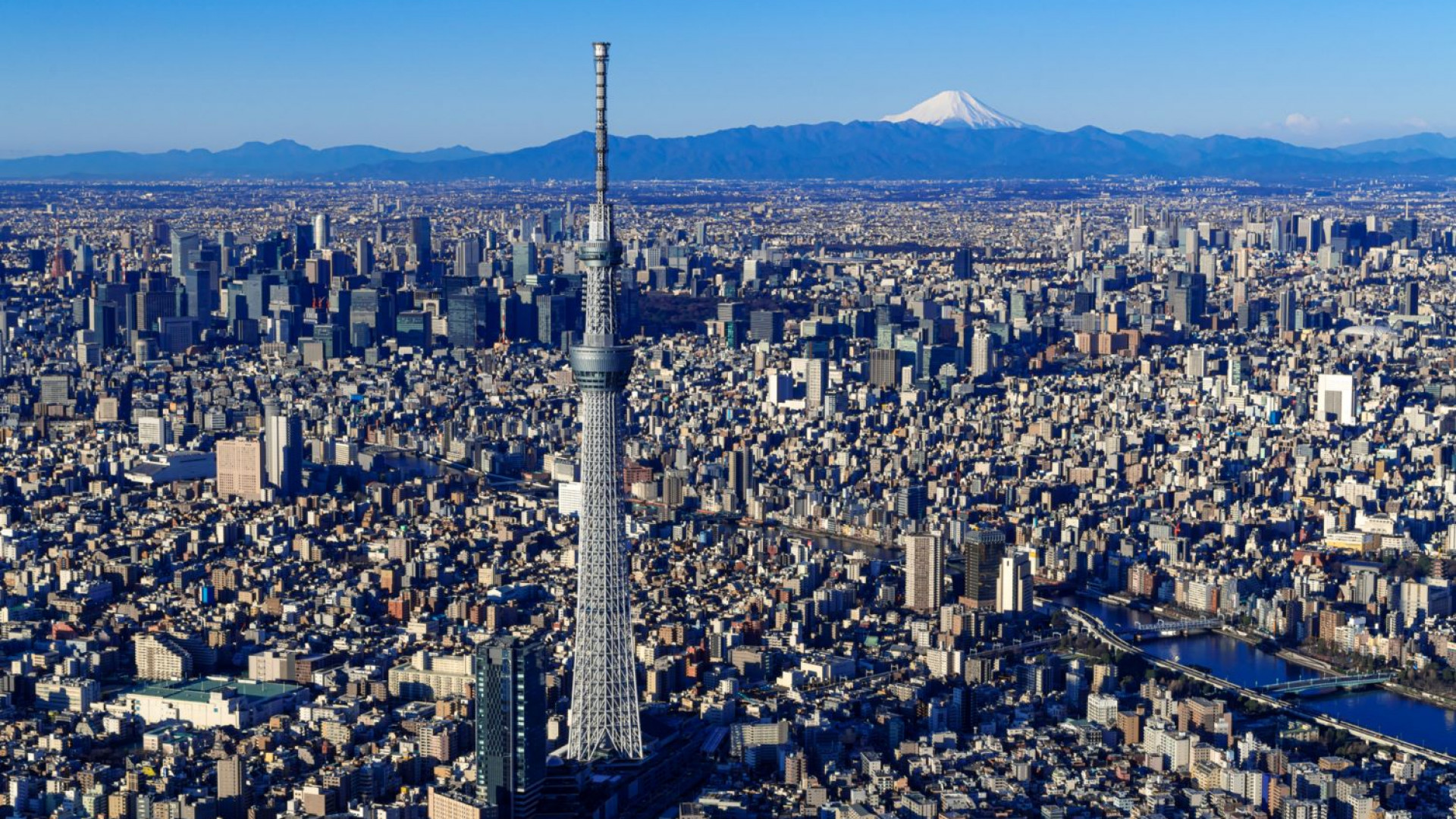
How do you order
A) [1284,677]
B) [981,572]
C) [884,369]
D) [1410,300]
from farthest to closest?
[1410,300]
[884,369]
[981,572]
[1284,677]

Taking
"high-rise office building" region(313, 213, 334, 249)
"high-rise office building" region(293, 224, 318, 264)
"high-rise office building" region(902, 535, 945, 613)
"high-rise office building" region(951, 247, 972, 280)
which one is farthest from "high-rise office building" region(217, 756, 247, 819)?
"high-rise office building" region(313, 213, 334, 249)

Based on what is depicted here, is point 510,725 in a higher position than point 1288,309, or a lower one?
higher

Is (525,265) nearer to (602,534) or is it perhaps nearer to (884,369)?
(884,369)

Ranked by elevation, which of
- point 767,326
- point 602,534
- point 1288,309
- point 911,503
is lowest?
point 911,503

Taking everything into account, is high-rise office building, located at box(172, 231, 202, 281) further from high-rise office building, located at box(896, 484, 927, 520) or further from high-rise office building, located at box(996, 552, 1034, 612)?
high-rise office building, located at box(996, 552, 1034, 612)

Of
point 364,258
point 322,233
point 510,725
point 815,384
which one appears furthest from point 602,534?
point 322,233

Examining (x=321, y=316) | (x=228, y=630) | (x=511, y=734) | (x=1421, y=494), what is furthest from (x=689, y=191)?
(x=511, y=734)
